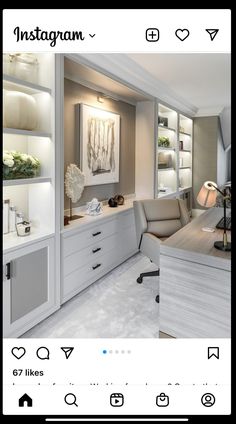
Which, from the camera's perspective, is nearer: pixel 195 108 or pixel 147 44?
pixel 147 44

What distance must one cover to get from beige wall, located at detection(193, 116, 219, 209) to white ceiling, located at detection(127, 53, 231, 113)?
2.34 ft

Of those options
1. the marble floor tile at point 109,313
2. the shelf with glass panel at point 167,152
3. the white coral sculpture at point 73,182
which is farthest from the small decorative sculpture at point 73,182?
the shelf with glass panel at point 167,152

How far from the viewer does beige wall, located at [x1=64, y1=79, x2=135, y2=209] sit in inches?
94.2

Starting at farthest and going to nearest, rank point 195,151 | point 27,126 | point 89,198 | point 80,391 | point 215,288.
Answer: point 195,151, point 89,198, point 27,126, point 215,288, point 80,391

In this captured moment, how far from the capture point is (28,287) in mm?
1600

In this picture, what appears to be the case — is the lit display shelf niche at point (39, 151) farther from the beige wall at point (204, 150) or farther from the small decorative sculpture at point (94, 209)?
the beige wall at point (204, 150)

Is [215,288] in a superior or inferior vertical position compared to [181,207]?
inferior

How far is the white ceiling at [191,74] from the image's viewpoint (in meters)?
2.38

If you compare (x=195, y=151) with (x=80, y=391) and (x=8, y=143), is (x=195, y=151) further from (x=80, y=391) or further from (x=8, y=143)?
(x=80, y=391)

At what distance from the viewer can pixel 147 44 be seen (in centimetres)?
54

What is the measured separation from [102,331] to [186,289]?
615mm

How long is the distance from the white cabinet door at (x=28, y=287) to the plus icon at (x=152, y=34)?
3.97 ft

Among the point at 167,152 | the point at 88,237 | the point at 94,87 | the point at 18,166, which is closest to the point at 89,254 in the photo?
the point at 88,237

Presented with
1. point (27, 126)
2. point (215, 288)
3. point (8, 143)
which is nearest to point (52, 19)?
point (215, 288)
